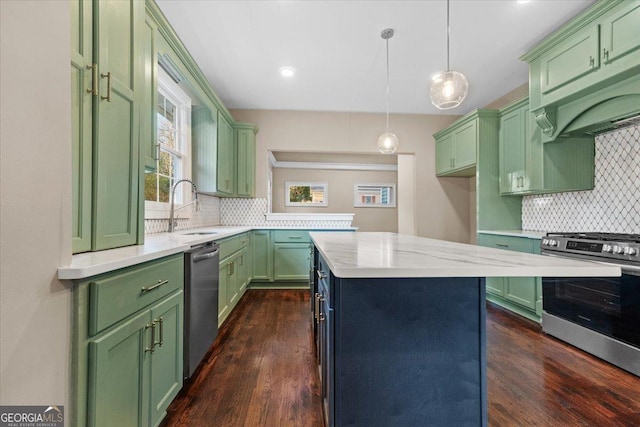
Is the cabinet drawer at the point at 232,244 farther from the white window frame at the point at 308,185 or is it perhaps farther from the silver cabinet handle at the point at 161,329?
the white window frame at the point at 308,185

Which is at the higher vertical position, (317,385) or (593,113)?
(593,113)

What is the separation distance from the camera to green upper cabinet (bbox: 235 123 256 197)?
14.8 ft

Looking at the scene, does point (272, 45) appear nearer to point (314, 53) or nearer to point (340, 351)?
point (314, 53)

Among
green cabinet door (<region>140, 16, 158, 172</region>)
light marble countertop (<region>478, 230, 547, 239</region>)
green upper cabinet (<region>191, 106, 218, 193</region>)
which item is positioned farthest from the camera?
green upper cabinet (<region>191, 106, 218, 193</region>)

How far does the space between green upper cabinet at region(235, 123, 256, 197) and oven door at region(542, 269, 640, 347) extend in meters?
3.83

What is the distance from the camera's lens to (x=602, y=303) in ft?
7.27

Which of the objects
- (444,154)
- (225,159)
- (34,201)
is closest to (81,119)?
(34,201)

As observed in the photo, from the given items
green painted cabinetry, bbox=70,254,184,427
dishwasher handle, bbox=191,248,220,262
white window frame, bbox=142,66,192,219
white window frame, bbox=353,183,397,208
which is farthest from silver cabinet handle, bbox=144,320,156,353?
white window frame, bbox=353,183,397,208

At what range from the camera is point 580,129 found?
106 inches

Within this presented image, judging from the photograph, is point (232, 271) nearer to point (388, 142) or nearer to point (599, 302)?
point (388, 142)

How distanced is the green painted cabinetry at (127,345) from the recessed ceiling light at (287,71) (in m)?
2.64

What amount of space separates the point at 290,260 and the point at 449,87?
3.04 metres

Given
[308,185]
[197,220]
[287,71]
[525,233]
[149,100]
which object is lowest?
[525,233]

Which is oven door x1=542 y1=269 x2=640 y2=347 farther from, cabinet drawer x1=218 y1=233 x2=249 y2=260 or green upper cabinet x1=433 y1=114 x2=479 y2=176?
cabinet drawer x1=218 y1=233 x2=249 y2=260
